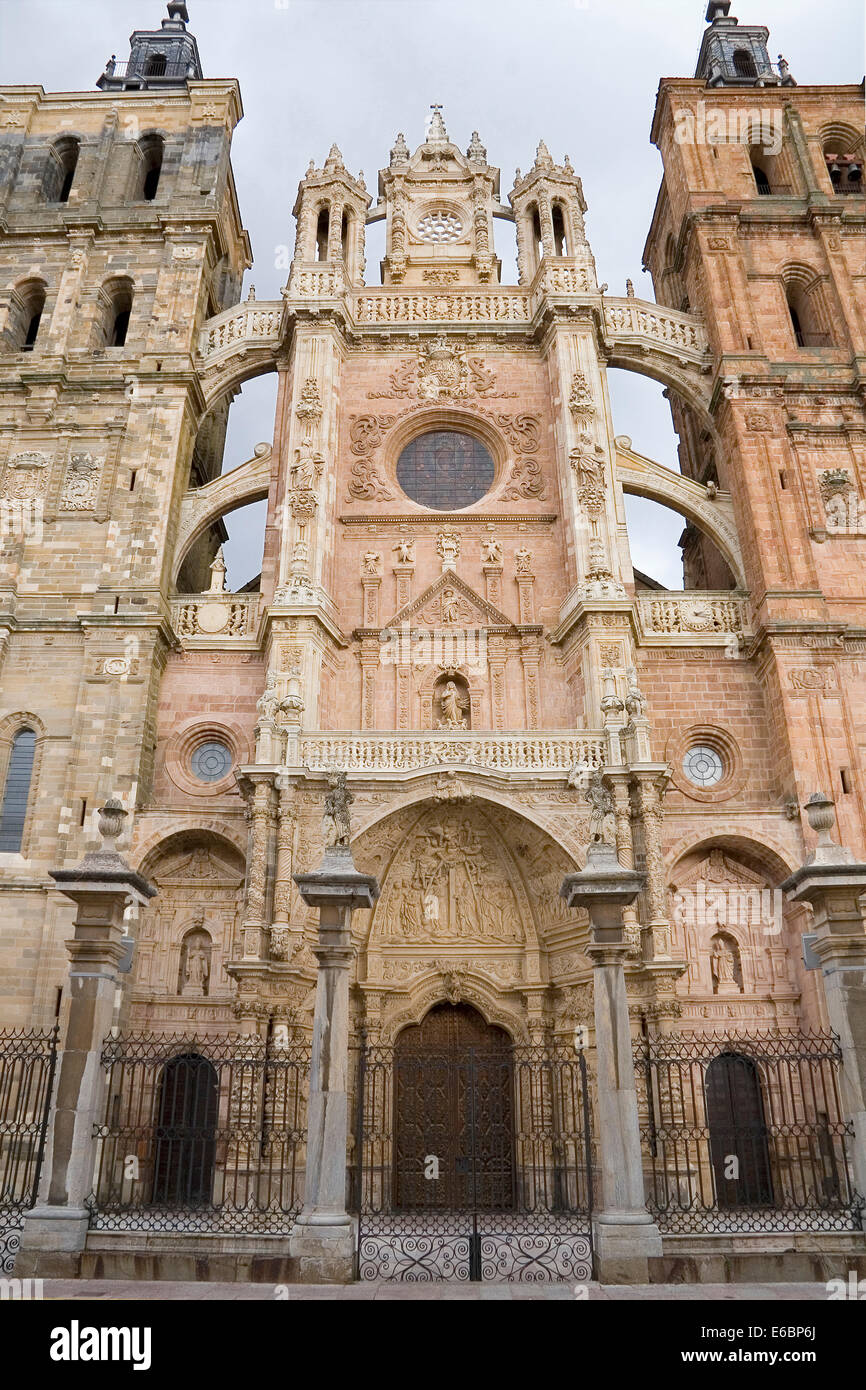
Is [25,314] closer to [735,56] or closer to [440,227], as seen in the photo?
[440,227]

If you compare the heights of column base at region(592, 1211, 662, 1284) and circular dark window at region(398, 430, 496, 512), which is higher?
circular dark window at region(398, 430, 496, 512)

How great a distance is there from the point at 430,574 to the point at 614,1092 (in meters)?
13.7

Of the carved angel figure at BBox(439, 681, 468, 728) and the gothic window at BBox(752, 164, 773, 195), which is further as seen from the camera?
the gothic window at BBox(752, 164, 773, 195)

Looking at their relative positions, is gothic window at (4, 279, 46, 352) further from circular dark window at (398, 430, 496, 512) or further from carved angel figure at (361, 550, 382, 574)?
carved angel figure at (361, 550, 382, 574)

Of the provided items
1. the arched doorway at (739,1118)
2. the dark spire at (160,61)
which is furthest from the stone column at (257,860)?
the dark spire at (160,61)

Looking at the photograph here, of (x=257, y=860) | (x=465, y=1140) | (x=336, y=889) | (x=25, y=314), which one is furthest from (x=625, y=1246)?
(x=25, y=314)

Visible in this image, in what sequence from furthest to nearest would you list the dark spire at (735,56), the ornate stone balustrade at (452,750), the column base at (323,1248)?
the dark spire at (735,56), the ornate stone balustrade at (452,750), the column base at (323,1248)

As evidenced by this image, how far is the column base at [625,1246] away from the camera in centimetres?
951

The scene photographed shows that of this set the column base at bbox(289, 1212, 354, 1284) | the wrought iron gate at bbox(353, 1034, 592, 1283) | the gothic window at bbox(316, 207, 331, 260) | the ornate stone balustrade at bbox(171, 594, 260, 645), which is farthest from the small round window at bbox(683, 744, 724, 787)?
the gothic window at bbox(316, 207, 331, 260)

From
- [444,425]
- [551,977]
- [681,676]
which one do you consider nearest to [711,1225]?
[551,977]

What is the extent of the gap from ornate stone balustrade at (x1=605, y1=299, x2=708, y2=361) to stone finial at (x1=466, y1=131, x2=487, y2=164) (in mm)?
6376

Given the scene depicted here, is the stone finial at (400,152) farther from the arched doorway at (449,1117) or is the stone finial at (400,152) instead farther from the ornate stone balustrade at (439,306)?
the arched doorway at (449,1117)

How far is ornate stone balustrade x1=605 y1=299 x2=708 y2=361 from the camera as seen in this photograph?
24.8 metres

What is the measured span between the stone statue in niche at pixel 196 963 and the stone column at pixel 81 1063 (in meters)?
7.51
